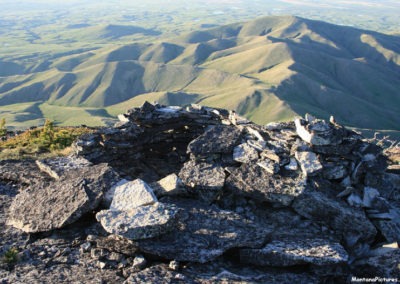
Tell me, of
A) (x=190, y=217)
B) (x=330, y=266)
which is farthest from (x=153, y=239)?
(x=330, y=266)

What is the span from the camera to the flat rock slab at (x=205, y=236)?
528 inches

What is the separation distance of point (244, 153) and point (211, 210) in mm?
3847

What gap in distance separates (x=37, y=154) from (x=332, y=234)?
67.8 feet

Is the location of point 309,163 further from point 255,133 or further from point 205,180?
point 205,180

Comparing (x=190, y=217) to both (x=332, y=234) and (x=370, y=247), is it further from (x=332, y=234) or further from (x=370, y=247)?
(x=370, y=247)

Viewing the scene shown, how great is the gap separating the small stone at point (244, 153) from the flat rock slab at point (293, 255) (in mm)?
4850

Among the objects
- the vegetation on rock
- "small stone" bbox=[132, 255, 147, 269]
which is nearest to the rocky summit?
"small stone" bbox=[132, 255, 147, 269]

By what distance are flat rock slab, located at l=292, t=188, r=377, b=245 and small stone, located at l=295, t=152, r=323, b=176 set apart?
3.29 ft

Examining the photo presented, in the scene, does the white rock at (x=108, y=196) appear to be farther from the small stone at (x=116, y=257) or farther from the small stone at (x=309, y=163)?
the small stone at (x=309, y=163)

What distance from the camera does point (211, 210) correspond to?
16047 mm

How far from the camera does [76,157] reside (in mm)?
20844

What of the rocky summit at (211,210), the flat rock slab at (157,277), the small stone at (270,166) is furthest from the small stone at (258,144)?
the flat rock slab at (157,277)

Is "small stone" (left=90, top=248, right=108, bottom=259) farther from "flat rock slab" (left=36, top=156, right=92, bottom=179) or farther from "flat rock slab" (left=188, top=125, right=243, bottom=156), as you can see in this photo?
"flat rock slab" (left=188, top=125, right=243, bottom=156)

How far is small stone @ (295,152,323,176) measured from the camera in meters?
17.0
